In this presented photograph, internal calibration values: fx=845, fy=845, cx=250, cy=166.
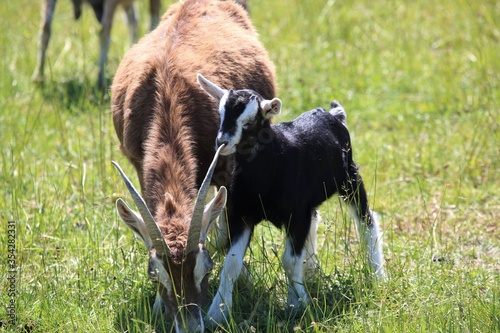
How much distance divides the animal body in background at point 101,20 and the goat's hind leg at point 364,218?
5066 millimetres

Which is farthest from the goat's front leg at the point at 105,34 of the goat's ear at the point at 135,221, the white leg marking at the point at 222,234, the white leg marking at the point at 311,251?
the goat's ear at the point at 135,221

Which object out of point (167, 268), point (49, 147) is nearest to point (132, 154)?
point (167, 268)

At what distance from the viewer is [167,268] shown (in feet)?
15.3

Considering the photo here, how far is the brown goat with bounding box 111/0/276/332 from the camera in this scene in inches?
186

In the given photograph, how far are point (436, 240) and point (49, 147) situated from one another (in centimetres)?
408

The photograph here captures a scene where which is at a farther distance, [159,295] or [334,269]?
[334,269]

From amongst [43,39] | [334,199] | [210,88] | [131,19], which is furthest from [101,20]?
[210,88]

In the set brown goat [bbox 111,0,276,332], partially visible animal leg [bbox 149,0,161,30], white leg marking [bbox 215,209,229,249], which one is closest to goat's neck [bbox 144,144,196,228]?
brown goat [bbox 111,0,276,332]

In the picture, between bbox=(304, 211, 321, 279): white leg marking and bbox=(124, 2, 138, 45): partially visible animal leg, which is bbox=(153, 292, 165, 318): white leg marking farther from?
bbox=(124, 2, 138, 45): partially visible animal leg

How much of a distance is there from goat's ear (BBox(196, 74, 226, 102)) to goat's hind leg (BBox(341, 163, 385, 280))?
109 centimetres

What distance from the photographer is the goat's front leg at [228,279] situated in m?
5.22

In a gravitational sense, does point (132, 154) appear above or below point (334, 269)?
above

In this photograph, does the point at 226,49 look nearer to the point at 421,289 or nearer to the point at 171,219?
the point at 171,219

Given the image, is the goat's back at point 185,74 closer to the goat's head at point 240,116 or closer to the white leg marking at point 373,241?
the goat's head at point 240,116
